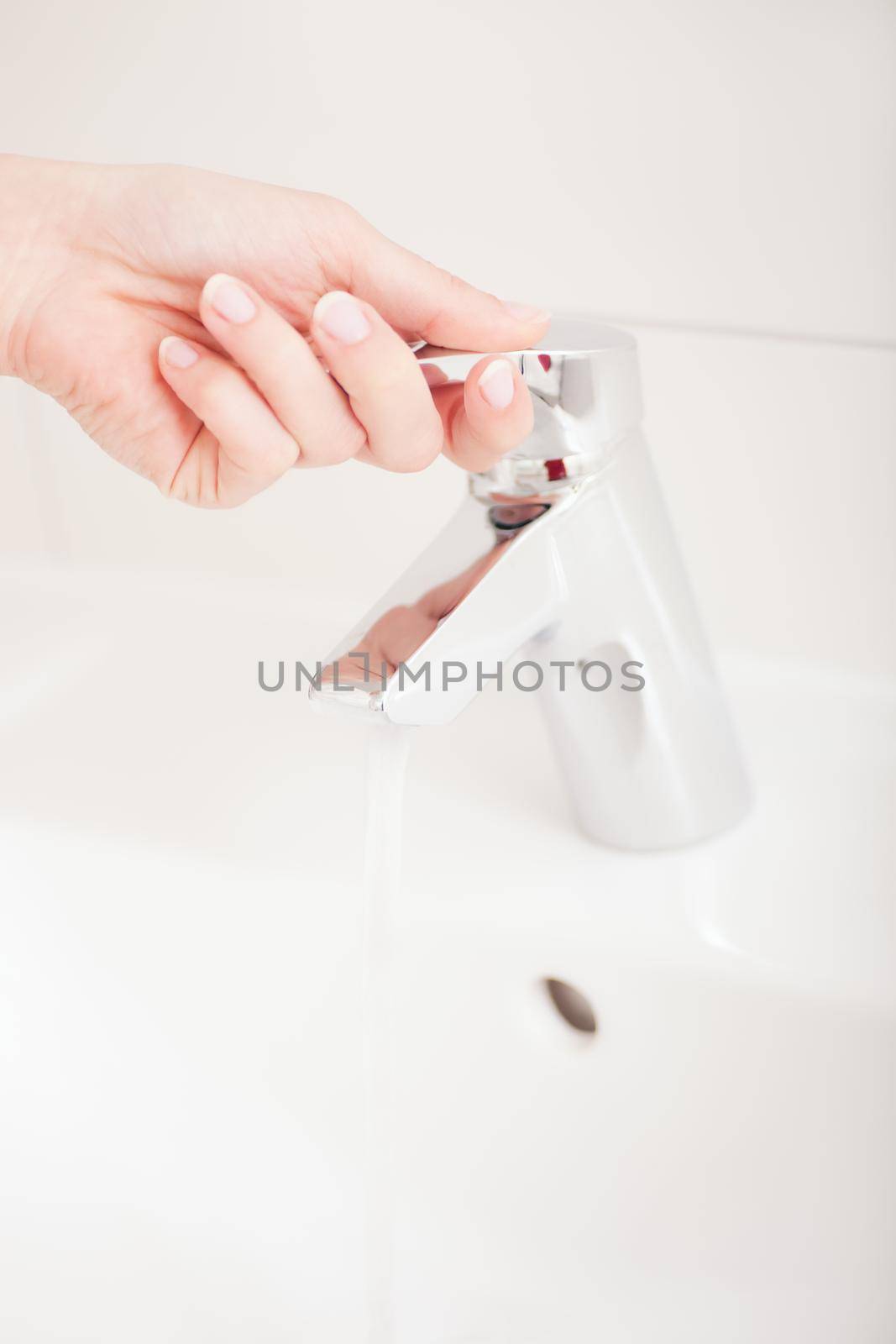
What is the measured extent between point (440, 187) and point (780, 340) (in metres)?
0.16

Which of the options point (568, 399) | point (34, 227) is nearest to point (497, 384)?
point (568, 399)

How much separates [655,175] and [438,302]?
0.16 metres

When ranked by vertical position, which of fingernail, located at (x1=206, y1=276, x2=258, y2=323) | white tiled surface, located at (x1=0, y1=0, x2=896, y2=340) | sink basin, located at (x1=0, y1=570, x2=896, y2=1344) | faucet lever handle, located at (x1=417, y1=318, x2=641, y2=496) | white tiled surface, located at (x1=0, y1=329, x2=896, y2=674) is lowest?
sink basin, located at (x1=0, y1=570, x2=896, y2=1344)

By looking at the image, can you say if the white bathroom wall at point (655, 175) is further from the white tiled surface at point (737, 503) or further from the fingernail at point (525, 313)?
the fingernail at point (525, 313)

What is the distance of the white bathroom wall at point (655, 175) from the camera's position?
0.45 metres

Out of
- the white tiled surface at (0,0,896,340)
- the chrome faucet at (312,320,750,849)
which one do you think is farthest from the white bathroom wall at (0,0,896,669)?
the chrome faucet at (312,320,750,849)

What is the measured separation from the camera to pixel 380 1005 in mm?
412

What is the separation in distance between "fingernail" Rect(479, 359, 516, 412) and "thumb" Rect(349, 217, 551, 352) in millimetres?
27

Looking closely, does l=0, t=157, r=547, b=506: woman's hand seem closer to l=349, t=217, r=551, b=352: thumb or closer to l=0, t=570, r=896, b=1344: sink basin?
l=349, t=217, r=551, b=352: thumb

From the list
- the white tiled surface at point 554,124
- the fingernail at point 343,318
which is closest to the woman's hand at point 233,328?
the fingernail at point 343,318

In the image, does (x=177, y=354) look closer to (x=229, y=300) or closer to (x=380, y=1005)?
(x=229, y=300)

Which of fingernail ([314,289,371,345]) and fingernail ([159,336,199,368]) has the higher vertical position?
fingernail ([314,289,371,345])

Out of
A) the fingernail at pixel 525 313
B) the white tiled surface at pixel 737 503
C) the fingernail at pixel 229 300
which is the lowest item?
the white tiled surface at pixel 737 503

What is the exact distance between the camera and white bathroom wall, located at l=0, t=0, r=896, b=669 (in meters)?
0.45
